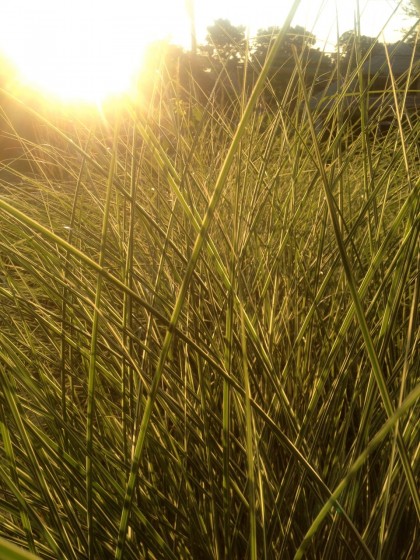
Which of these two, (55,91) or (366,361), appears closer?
(366,361)

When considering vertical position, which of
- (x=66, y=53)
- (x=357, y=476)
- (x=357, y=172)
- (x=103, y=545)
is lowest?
(x=103, y=545)

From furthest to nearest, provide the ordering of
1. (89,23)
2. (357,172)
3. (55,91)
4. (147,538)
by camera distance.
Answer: (55,91) → (357,172) → (89,23) → (147,538)

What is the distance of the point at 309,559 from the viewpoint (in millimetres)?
712

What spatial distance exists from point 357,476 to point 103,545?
276 mm

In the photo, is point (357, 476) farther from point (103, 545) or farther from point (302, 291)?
point (302, 291)

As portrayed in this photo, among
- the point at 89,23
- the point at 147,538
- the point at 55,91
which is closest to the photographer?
the point at 147,538

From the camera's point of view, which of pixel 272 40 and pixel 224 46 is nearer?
pixel 272 40

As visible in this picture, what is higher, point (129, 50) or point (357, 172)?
point (129, 50)

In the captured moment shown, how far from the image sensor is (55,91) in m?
2.41

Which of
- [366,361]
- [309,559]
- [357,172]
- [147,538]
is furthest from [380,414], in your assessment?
[357,172]

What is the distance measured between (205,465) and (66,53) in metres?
0.62

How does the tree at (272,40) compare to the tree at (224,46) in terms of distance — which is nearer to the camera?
the tree at (272,40)

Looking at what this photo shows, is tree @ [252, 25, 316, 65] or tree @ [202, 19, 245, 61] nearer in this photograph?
tree @ [252, 25, 316, 65]

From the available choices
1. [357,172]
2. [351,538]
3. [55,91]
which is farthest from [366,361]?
[55,91]
